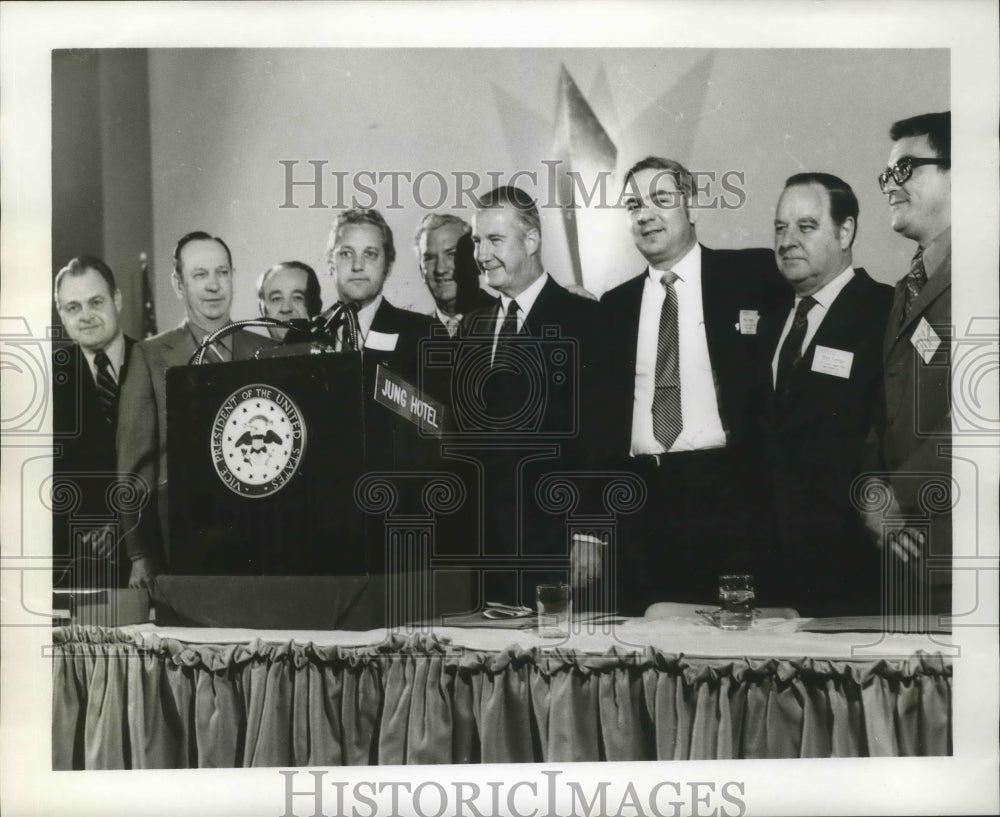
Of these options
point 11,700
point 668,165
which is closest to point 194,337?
point 11,700

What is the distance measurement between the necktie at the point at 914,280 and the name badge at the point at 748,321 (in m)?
0.37

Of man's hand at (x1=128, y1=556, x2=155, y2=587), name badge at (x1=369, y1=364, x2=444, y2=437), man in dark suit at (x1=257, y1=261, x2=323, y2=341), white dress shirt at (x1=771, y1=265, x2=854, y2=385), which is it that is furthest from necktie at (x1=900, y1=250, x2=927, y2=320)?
man's hand at (x1=128, y1=556, x2=155, y2=587)

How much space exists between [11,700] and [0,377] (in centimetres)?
79

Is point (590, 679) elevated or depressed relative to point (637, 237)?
depressed

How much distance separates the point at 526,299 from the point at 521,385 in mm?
213

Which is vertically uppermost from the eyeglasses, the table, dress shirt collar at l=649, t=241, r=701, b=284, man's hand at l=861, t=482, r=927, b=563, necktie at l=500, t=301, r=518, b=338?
the eyeglasses

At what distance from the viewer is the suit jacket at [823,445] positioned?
8.85 ft

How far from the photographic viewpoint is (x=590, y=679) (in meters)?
2.68

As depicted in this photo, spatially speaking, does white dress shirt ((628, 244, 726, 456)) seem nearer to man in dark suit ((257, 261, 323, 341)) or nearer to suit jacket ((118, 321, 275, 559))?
man in dark suit ((257, 261, 323, 341))

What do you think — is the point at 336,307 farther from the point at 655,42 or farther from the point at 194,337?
the point at 655,42

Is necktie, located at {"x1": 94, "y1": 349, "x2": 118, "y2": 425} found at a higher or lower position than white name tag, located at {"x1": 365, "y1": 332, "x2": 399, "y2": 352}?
lower

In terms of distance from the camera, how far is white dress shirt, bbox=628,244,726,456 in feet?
8.84

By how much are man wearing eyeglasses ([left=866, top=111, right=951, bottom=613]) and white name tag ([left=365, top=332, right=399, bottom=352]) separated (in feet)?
3.94

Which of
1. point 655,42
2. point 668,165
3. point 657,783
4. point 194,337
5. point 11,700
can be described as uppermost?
point 655,42
